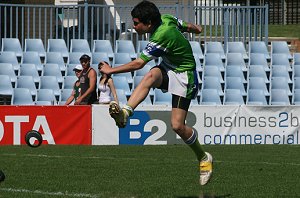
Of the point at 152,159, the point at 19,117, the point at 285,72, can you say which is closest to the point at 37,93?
the point at 19,117

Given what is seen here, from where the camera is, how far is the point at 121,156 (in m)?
15.8

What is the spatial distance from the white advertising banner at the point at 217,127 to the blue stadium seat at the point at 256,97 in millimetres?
3227

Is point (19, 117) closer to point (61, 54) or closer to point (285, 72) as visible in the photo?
point (61, 54)

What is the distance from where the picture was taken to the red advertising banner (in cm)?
1983

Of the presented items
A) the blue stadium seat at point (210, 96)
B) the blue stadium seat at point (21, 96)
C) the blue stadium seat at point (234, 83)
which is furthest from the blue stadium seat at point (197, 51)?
the blue stadium seat at point (21, 96)

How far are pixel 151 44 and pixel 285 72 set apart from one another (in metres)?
15.7

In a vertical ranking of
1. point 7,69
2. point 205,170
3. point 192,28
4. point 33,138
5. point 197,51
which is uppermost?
point 192,28

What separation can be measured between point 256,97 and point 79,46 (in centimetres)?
498

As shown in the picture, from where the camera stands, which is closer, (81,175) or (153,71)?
(153,71)

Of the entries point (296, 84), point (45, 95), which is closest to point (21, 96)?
point (45, 95)

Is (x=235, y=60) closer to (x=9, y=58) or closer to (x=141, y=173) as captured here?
(x=9, y=58)

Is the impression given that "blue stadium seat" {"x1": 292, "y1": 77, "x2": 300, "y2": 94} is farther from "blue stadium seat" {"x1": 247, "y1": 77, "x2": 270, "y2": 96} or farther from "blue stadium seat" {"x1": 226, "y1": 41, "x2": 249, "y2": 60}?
"blue stadium seat" {"x1": 226, "y1": 41, "x2": 249, "y2": 60}

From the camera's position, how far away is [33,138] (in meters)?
19.5

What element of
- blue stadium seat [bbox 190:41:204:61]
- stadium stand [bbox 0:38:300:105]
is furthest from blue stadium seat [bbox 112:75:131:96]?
blue stadium seat [bbox 190:41:204:61]
